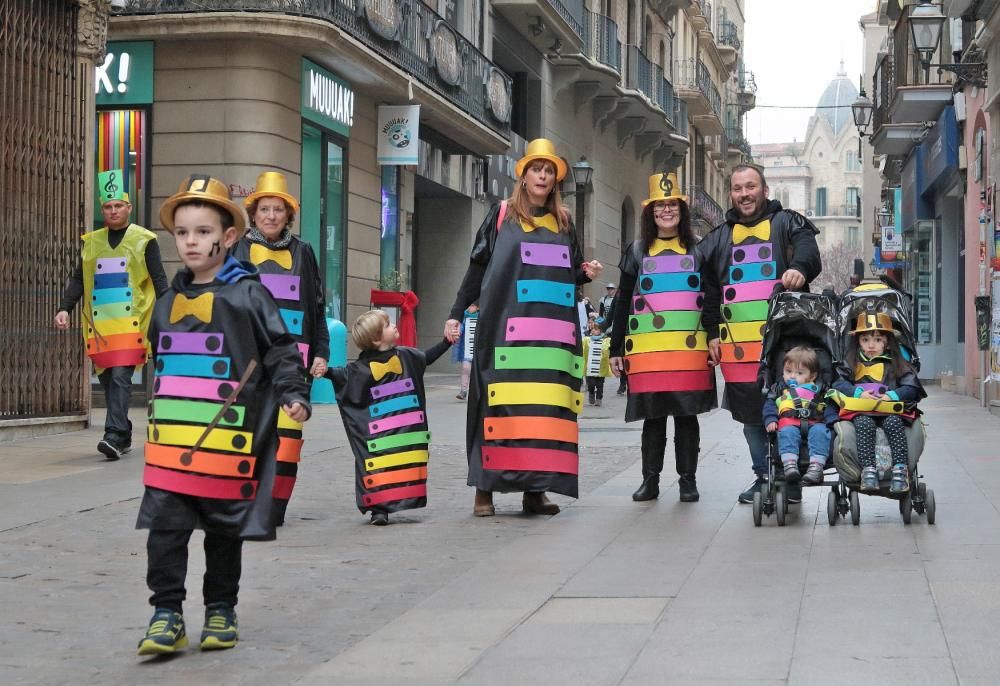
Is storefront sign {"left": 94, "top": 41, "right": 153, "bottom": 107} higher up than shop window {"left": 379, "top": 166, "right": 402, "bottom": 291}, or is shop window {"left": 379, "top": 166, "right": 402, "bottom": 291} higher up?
storefront sign {"left": 94, "top": 41, "right": 153, "bottom": 107}

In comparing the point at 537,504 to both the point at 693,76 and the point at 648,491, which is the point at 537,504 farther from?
the point at 693,76

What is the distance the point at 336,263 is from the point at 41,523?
1338cm

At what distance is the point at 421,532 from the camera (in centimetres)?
795

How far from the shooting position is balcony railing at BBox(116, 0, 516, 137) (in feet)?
59.2

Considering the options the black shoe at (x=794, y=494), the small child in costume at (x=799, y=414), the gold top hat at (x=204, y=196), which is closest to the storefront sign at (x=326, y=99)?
the black shoe at (x=794, y=494)

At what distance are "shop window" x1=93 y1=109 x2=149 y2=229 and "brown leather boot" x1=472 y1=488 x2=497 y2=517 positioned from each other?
11.1 metres

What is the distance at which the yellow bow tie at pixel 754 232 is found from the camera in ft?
28.3

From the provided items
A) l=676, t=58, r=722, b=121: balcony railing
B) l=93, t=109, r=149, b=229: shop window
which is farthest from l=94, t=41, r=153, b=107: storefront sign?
l=676, t=58, r=722, b=121: balcony railing

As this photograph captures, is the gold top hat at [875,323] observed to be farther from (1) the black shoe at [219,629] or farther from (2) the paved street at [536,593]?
(1) the black shoe at [219,629]

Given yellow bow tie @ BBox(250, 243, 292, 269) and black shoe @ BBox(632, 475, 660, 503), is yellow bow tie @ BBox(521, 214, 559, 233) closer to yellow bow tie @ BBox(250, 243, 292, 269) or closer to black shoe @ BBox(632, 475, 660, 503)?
yellow bow tie @ BBox(250, 243, 292, 269)

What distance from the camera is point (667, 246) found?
895 cm

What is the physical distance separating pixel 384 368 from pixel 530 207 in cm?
119

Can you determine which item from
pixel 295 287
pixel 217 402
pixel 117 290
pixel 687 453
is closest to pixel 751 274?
pixel 687 453

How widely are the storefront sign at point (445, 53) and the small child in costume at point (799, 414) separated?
15871mm
